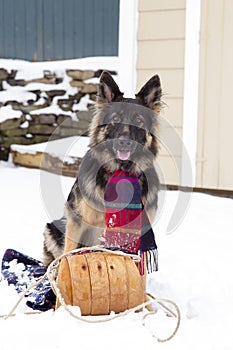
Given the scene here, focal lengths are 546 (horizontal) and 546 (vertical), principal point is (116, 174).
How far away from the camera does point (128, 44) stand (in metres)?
5.71

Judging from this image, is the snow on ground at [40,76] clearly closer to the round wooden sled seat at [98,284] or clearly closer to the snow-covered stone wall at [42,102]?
the snow-covered stone wall at [42,102]

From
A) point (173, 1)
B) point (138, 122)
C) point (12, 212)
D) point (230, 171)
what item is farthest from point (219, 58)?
point (138, 122)

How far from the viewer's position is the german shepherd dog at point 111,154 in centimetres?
286

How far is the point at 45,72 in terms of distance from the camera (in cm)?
816

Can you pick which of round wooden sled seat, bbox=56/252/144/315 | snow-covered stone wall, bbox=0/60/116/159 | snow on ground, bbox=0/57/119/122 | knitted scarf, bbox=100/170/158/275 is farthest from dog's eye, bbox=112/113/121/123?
snow on ground, bbox=0/57/119/122

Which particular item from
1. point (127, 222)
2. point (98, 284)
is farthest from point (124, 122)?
point (98, 284)

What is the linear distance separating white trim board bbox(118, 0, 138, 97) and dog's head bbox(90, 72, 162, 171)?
2708 mm

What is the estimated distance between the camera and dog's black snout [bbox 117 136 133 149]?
9.27 feet

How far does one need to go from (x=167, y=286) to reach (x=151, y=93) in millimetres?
1083

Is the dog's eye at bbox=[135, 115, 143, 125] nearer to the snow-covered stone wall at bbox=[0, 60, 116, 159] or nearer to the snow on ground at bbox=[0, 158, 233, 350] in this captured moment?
the snow on ground at bbox=[0, 158, 233, 350]

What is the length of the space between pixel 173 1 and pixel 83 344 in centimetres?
435

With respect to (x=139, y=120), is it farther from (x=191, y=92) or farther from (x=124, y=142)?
(x=191, y=92)

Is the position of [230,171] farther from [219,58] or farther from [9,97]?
[9,97]

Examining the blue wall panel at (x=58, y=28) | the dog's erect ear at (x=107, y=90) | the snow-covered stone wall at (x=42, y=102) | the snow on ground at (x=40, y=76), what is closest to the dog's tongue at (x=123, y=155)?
the dog's erect ear at (x=107, y=90)
